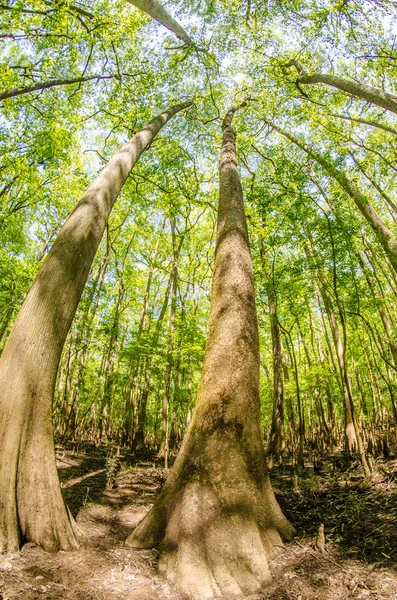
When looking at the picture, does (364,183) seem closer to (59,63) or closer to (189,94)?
(189,94)

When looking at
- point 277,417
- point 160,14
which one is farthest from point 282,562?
point 160,14

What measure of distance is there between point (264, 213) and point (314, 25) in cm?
433

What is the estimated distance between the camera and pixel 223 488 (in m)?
2.34

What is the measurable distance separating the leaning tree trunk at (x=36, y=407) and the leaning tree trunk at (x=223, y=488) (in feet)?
2.49

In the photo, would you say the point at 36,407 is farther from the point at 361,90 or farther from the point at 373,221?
the point at 373,221

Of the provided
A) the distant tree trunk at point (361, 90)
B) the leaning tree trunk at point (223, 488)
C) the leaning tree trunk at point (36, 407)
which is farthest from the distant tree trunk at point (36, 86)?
the leaning tree trunk at point (223, 488)

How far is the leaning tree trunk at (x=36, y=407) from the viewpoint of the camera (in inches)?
85.2

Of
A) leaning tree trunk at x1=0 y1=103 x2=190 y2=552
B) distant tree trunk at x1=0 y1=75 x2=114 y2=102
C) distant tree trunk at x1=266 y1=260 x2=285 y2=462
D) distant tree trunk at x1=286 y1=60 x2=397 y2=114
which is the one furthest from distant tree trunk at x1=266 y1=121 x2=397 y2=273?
leaning tree trunk at x1=0 y1=103 x2=190 y2=552

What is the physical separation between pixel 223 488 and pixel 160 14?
8.73m

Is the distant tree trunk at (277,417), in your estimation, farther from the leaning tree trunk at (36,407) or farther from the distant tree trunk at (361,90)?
the leaning tree trunk at (36,407)

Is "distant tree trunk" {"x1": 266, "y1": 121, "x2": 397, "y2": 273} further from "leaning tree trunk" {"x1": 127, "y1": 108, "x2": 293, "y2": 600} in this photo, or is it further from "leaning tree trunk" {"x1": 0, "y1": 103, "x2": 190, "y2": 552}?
"leaning tree trunk" {"x1": 0, "y1": 103, "x2": 190, "y2": 552}

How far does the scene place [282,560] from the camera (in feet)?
7.29

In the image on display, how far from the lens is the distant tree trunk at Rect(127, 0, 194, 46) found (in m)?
6.05

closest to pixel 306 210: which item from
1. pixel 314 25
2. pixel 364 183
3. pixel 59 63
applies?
pixel 314 25
